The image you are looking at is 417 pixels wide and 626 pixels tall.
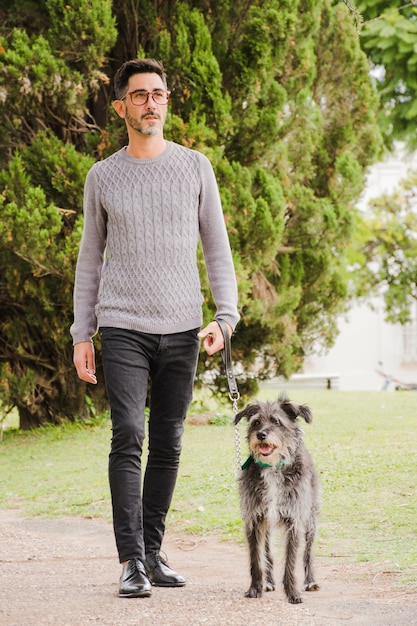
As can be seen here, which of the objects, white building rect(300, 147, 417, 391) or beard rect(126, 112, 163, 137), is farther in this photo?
white building rect(300, 147, 417, 391)

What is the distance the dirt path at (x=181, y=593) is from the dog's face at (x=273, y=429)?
67 centimetres

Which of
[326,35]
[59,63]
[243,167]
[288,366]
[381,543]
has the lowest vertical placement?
[381,543]

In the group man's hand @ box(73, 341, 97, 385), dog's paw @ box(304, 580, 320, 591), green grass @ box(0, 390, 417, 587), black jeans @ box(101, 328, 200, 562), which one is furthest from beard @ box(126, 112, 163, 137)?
green grass @ box(0, 390, 417, 587)

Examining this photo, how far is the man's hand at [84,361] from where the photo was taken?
4.84m

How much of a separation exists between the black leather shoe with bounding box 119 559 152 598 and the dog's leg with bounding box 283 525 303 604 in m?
0.65

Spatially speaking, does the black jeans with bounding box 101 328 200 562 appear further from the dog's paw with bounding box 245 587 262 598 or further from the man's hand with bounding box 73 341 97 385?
the dog's paw with bounding box 245 587 262 598

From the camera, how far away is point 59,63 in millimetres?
10750

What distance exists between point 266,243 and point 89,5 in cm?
324

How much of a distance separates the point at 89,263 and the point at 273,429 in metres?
1.20

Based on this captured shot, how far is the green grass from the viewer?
6.60 metres

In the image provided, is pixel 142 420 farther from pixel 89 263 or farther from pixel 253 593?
pixel 253 593

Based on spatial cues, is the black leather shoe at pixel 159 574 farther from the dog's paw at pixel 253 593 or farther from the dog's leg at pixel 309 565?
the dog's leg at pixel 309 565

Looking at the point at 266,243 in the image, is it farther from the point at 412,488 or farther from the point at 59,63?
the point at 412,488

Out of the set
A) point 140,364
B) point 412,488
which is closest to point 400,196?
point 412,488
